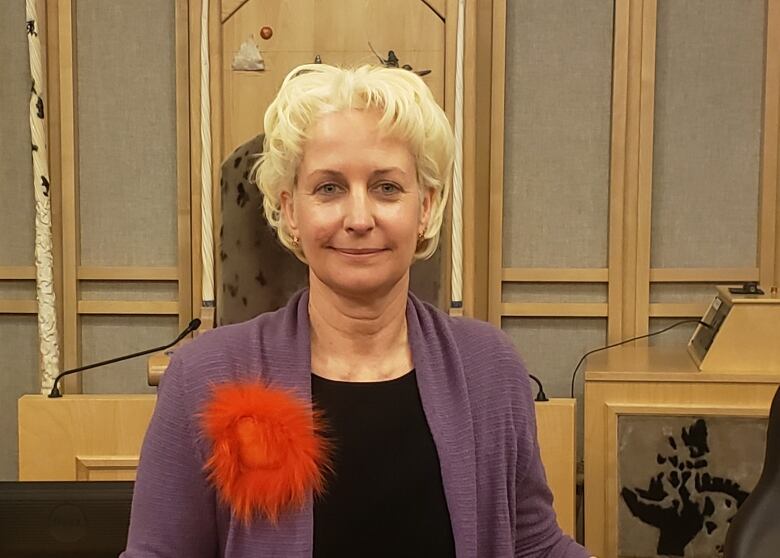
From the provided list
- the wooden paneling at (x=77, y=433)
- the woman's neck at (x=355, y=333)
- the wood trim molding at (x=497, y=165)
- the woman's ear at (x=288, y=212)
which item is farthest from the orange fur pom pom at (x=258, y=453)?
the wood trim molding at (x=497, y=165)

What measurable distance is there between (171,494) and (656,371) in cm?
153

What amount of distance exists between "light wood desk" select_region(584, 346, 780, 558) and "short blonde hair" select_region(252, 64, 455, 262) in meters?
1.22

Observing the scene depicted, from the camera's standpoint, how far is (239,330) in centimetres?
134

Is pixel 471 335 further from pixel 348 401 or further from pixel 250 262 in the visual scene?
pixel 250 262

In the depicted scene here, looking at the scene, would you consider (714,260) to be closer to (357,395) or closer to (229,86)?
(229,86)

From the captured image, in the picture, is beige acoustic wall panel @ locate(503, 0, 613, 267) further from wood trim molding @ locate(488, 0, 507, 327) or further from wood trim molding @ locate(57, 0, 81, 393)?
wood trim molding @ locate(57, 0, 81, 393)

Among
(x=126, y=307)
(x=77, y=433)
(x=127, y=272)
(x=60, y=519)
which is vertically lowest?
(x=60, y=519)

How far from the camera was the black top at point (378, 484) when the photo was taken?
1.28 metres

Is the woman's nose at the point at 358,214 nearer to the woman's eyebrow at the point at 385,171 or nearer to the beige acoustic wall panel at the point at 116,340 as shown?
the woman's eyebrow at the point at 385,171

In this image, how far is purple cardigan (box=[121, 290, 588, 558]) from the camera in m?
1.23

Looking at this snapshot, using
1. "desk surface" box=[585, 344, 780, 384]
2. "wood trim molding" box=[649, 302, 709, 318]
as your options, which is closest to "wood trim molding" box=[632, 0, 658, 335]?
"wood trim molding" box=[649, 302, 709, 318]

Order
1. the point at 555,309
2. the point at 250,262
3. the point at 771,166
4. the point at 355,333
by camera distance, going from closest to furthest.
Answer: the point at 355,333 < the point at 250,262 < the point at 771,166 < the point at 555,309

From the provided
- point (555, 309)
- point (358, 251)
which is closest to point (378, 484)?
point (358, 251)

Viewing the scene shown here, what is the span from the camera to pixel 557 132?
9.61ft
